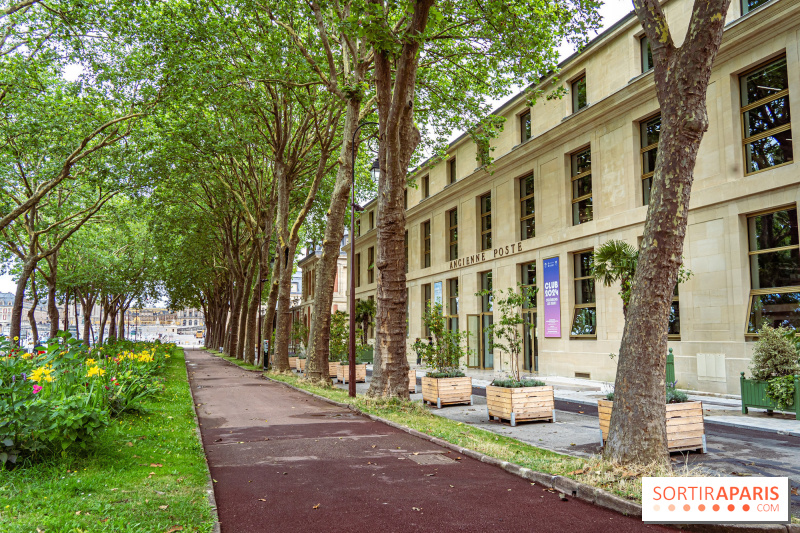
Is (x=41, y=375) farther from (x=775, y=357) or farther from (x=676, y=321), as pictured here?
(x=676, y=321)

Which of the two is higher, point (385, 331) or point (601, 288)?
point (601, 288)

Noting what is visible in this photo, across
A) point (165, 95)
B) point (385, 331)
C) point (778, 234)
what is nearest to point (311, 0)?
point (165, 95)

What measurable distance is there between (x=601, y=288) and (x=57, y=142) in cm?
2069

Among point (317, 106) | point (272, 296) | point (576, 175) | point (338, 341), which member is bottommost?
point (338, 341)

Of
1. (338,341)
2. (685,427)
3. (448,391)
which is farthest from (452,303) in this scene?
(685,427)

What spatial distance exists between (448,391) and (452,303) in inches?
681

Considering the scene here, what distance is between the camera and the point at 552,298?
2348cm

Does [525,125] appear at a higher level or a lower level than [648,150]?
higher

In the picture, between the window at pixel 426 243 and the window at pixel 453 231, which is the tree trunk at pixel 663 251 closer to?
the window at pixel 453 231

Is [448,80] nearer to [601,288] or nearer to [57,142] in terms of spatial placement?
[601,288]

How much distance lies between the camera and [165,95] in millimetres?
17797

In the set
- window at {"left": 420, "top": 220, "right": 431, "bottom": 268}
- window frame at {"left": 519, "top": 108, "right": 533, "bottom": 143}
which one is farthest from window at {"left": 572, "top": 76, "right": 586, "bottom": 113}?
window at {"left": 420, "top": 220, "right": 431, "bottom": 268}

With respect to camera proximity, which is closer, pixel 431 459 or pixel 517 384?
pixel 431 459

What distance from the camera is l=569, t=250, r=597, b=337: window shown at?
21.7m
